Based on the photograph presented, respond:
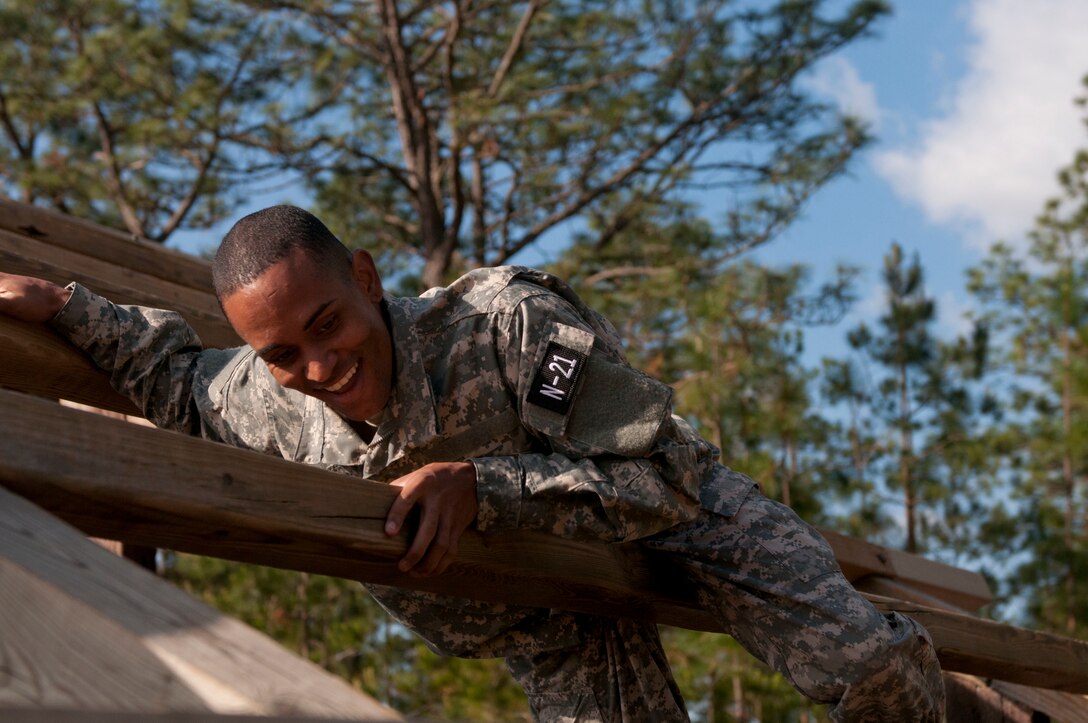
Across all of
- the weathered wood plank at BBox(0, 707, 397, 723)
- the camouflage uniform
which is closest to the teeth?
the camouflage uniform

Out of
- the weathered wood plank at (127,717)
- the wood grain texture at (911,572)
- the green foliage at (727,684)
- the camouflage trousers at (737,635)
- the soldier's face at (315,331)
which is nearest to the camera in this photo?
the weathered wood plank at (127,717)

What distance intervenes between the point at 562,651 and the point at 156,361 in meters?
0.96

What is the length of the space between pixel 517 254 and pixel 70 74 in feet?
12.2

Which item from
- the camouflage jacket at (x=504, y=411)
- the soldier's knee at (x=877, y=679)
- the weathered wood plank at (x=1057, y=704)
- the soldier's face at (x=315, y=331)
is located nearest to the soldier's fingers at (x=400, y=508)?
the camouflage jacket at (x=504, y=411)

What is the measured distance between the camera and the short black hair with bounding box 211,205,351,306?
2092 mm

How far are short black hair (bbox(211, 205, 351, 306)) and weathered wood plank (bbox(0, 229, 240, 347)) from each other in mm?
423

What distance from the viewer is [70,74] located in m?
10.3

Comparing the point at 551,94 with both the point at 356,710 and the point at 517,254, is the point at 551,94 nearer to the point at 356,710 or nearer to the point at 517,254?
the point at 517,254

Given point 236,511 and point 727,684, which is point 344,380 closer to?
point 236,511

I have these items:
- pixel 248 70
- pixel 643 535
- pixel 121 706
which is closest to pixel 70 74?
pixel 248 70

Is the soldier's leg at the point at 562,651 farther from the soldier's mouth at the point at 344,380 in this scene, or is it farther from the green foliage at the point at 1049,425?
the green foliage at the point at 1049,425

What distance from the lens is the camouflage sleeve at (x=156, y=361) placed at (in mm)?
2361

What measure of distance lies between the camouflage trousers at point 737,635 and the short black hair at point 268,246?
2.30 ft

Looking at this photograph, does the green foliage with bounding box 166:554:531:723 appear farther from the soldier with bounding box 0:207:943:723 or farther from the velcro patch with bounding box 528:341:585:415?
the velcro patch with bounding box 528:341:585:415
